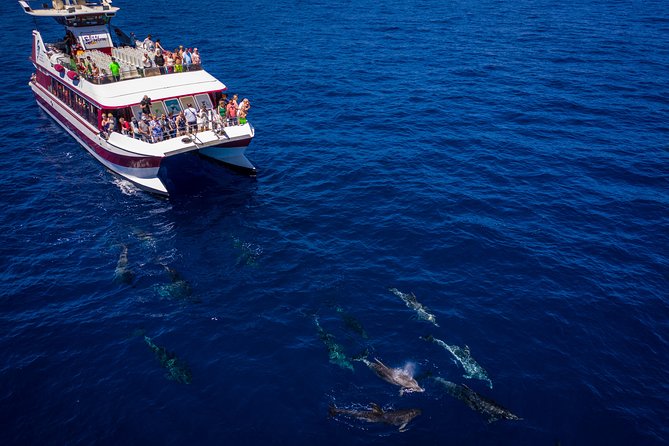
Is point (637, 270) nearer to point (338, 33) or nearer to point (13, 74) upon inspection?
point (338, 33)

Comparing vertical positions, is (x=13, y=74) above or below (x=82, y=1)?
below

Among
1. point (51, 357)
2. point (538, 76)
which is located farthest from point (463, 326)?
point (538, 76)

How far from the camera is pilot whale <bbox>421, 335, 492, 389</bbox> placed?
2114 centimetres

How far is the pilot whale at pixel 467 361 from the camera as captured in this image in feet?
69.4

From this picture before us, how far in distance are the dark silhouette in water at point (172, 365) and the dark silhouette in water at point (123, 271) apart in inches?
211

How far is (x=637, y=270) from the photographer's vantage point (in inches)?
1092

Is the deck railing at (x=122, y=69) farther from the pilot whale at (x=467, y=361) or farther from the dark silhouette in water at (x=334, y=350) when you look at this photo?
the pilot whale at (x=467, y=361)

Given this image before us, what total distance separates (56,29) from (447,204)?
72.7 meters

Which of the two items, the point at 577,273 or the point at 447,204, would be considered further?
the point at 447,204

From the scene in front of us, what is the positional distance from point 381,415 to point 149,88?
96.2 feet

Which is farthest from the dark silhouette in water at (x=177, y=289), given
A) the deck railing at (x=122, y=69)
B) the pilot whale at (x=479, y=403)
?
the deck railing at (x=122, y=69)

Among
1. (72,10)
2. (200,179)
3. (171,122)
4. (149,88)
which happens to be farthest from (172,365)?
(72,10)

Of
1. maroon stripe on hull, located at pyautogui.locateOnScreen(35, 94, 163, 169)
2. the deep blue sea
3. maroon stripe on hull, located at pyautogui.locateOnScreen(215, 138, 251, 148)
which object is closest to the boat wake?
the deep blue sea

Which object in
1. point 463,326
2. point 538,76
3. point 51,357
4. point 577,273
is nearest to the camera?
point 51,357
